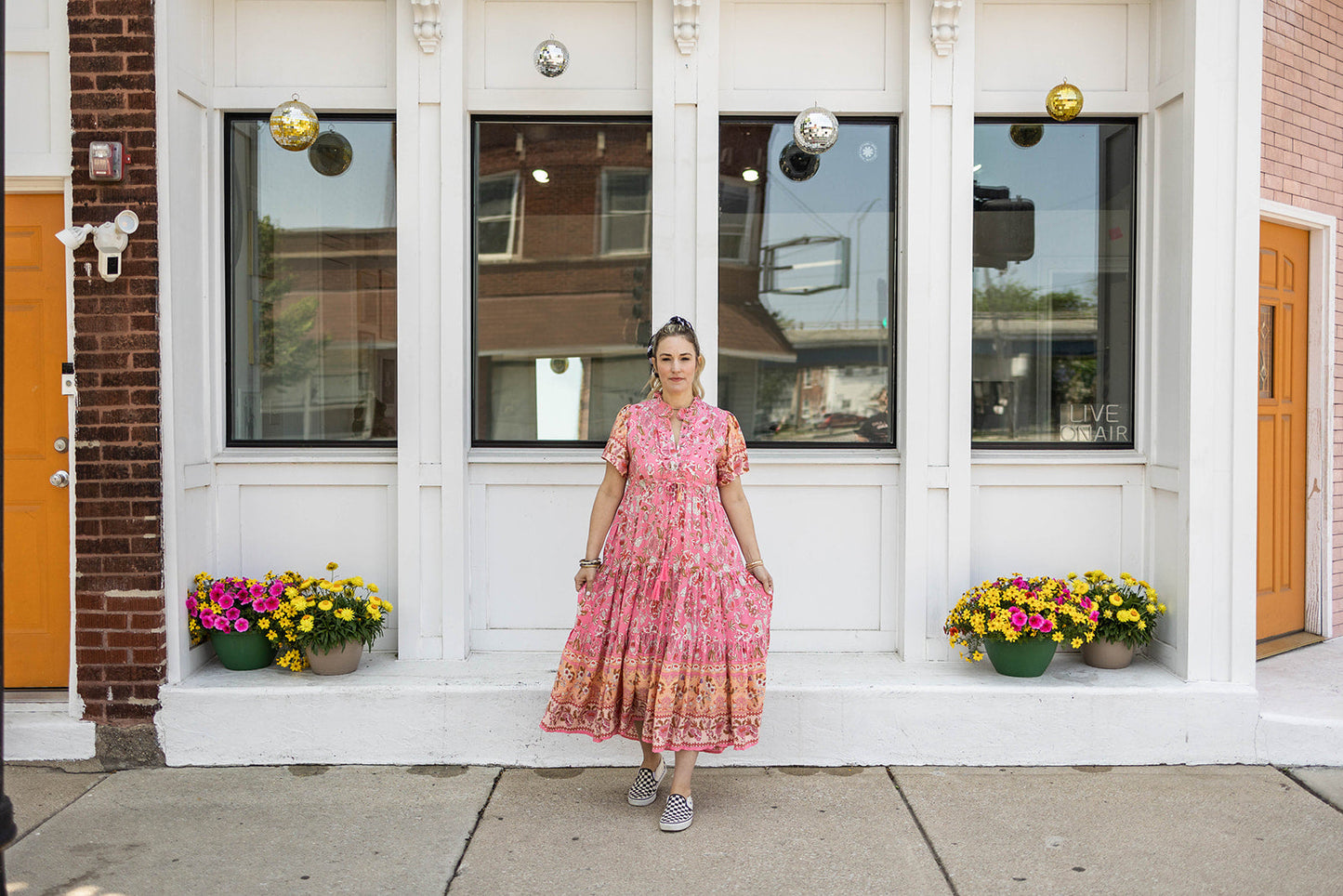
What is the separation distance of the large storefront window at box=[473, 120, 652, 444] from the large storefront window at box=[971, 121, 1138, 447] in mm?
1731

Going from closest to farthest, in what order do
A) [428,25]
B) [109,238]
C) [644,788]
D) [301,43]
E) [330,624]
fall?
[644,788] → [109,238] → [330,624] → [428,25] → [301,43]

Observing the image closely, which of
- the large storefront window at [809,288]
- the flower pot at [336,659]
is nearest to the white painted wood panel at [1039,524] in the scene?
the large storefront window at [809,288]

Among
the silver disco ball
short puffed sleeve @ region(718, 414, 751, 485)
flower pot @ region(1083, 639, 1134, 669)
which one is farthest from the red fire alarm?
flower pot @ region(1083, 639, 1134, 669)

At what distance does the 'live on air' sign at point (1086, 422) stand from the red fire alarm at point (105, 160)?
4567 millimetres

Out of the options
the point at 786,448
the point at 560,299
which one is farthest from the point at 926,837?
the point at 560,299

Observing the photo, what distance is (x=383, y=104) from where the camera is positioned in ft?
17.1

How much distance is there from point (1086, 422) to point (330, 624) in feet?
12.5

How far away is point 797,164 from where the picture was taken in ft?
17.4

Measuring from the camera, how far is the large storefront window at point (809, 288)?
5.31m

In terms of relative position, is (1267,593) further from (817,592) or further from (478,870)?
(478,870)

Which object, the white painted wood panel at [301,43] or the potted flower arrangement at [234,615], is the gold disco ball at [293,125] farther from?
the potted flower arrangement at [234,615]

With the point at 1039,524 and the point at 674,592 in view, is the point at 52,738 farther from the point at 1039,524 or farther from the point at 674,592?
the point at 1039,524

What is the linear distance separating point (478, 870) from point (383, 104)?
3.55 metres

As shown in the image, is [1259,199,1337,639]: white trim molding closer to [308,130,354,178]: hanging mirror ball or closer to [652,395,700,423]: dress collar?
[652,395,700,423]: dress collar
